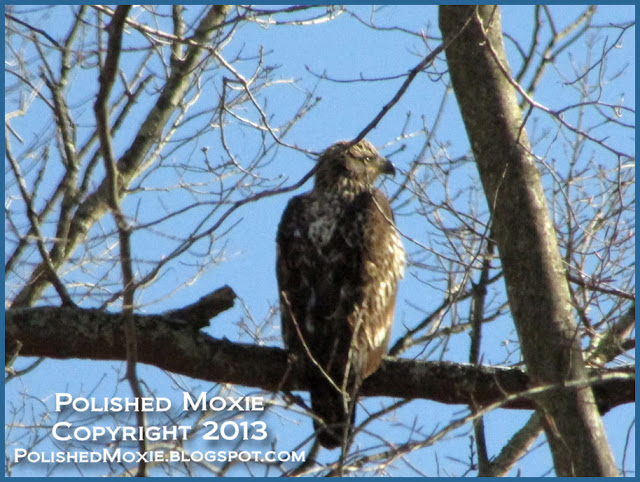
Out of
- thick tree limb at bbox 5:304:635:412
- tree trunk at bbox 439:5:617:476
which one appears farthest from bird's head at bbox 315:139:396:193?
thick tree limb at bbox 5:304:635:412

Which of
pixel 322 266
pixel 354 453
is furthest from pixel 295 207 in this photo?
pixel 354 453

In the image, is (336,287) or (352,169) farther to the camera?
(352,169)

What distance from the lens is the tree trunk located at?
4.03m

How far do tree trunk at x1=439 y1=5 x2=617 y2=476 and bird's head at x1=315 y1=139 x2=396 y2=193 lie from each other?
50.9 inches

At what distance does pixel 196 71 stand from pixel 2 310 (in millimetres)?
3284

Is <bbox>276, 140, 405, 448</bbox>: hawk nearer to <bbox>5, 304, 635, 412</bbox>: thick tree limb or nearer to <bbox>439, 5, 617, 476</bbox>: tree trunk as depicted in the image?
<bbox>5, 304, 635, 412</bbox>: thick tree limb

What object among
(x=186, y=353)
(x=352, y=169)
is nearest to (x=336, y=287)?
(x=186, y=353)

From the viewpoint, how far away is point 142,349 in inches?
186

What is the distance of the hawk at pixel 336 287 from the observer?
4844 millimetres

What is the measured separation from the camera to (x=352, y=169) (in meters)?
6.25

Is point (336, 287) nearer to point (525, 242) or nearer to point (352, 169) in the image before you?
point (525, 242)

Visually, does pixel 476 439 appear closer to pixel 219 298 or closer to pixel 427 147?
pixel 219 298

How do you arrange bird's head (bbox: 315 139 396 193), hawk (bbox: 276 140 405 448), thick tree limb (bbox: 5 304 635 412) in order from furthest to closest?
bird's head (bbox: 315 139 396 193), hawk (bbox: 276 140 405 448), thick tree limb (bbox: 5 304 635 412)

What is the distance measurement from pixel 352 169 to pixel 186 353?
2.00 meters
